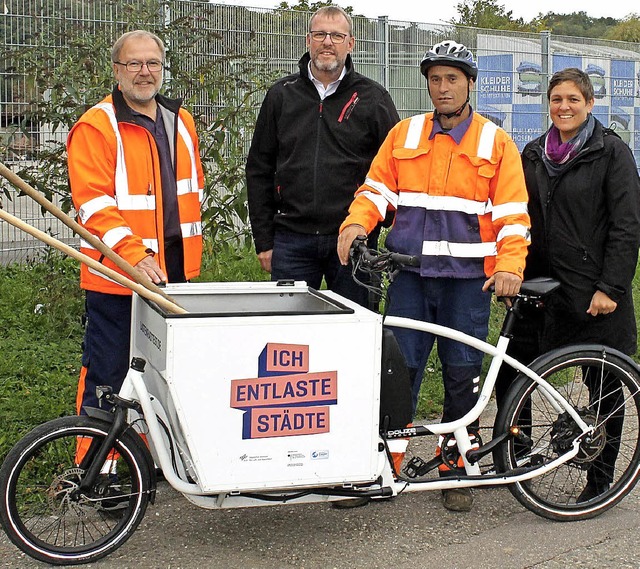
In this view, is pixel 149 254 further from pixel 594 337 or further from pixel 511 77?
pixel 511 77

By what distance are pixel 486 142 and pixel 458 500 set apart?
→ 5.36ft

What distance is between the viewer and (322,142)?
5.05 m

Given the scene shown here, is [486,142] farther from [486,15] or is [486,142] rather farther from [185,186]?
[486,15]

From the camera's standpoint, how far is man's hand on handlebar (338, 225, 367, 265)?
171 inches

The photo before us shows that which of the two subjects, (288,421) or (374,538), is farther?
(374,538)

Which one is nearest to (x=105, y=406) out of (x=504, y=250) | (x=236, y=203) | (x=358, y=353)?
(x=358, y=353)

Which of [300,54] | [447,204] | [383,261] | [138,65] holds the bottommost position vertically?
[383,261]

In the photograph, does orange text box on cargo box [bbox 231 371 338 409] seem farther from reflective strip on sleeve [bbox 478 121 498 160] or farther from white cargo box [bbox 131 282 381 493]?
reflective strip on sleeve [bbox 478 121 498 160]

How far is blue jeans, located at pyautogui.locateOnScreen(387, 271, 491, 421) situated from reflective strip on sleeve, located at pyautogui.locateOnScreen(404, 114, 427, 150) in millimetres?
596

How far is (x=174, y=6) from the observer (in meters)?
7.81

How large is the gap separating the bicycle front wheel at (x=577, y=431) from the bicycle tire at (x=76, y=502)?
1.61m

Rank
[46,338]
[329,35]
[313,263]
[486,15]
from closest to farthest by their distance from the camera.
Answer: [329,35] < [313,263] < [46,338] < [486,15]

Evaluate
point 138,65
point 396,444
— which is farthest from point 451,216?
point 138,65

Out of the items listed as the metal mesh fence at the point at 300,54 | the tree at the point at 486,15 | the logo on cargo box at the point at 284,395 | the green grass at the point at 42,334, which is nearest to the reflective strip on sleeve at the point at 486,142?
the logo on cargo box at the point at 284,395
